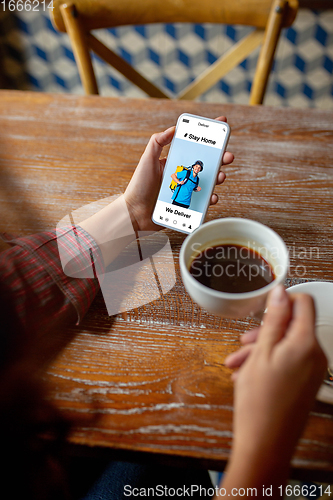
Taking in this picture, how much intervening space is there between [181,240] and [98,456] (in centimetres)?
36

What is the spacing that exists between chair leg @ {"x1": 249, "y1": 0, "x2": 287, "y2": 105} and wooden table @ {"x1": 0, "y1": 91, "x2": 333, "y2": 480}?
238 millimetres

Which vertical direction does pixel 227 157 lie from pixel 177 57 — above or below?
above

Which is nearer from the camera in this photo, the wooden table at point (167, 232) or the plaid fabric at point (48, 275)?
the wooden table at point (167, 232)

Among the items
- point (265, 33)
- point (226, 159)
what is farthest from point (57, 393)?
point (265, 33)

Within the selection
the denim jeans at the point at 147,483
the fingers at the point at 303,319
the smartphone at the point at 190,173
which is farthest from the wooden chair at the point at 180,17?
the denim jeans at the point at 147,483

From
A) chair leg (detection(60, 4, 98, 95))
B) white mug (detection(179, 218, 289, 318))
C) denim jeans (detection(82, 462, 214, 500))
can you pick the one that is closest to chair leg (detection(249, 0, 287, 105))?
chair leg (detection(60, 4, 98, 95))

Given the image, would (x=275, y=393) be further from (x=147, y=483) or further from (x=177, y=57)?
(x=177, y=57)

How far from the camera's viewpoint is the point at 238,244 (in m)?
0.51

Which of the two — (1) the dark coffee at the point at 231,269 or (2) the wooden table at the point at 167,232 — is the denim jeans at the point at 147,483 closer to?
(2) the wooden table at the point at 167,232

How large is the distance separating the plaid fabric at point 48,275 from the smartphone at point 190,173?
15 centimetres

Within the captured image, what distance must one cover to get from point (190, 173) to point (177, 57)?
1629mm

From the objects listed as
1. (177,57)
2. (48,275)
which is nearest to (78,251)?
(48,275)

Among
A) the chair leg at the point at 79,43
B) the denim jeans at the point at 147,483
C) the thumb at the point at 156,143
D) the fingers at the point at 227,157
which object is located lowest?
the denim jeans at the point at 147,483

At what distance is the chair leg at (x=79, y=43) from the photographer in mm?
955
